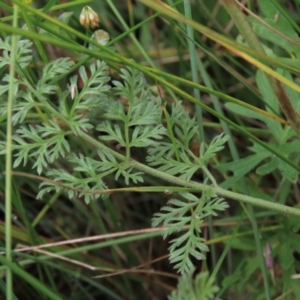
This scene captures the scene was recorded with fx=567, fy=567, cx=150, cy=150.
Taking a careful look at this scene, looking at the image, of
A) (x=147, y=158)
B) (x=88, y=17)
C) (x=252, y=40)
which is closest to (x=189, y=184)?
(x=147, y=158)

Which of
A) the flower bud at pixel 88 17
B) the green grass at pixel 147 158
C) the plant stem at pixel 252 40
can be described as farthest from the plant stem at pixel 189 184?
the flower bud at pixel 88 17

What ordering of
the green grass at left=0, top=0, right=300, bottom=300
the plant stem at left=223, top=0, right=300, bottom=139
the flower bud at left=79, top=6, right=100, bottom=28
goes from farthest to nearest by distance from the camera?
the flower bud at left=79, top=6, right=100, bottom=28, the green grass at left=0, top=0, right=300, bottom=300, the plant stem at left=223, top=0, right=300, bottom=139

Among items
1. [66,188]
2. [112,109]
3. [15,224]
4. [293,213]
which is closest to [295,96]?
[293,213]

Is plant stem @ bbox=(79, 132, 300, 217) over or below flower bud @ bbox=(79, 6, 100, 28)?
below

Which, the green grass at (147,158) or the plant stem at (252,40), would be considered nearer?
the plant stem at (252,40)

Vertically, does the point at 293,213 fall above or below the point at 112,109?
below

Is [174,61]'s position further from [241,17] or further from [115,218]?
[241,17]

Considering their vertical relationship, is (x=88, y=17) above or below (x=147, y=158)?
above

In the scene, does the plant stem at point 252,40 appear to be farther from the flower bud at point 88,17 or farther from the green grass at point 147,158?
the flower bud at point 88,17

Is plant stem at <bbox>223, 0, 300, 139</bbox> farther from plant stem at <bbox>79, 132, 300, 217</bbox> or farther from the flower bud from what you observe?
the flower bud

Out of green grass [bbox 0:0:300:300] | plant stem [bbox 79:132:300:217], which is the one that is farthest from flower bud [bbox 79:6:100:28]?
plant stem [bbox 79:132:300:217]

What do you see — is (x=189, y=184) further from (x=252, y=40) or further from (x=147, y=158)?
(x=252, y=40)
